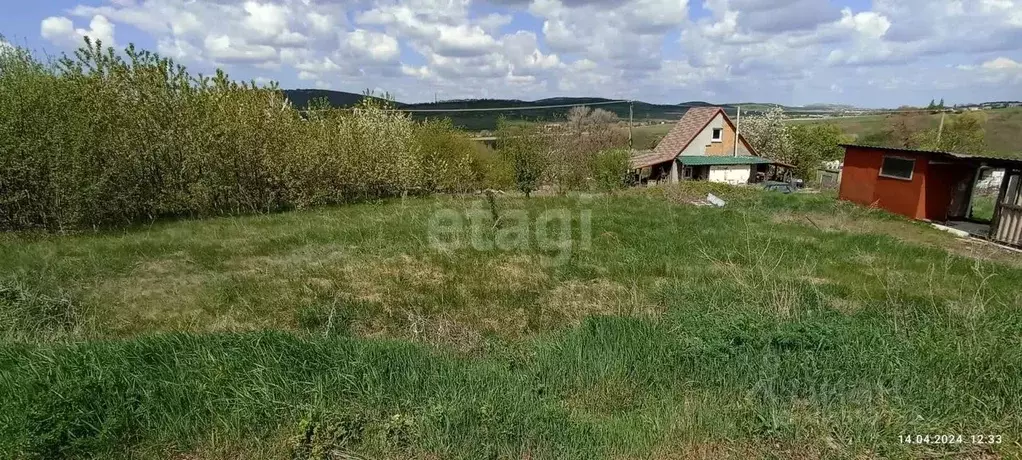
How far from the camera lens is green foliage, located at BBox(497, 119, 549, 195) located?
80.0ft

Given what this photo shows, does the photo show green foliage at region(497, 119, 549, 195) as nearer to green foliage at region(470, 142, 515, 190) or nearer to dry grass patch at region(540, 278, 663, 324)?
green foliage at region(470, 142, 515, 190)

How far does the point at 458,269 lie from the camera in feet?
25.1

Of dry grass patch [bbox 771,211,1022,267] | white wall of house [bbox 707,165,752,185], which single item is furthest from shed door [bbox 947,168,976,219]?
white wall of house [bbox 707,165,752,185]

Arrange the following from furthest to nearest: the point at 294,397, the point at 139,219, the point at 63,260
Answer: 1. the point at 139,219
2. the point at 63,260
3. the point at 294,397

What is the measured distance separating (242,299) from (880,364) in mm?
6803

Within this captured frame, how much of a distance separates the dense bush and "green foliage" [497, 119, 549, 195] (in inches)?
299

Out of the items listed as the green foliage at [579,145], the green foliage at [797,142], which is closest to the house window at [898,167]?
the green foliage at [579,145]

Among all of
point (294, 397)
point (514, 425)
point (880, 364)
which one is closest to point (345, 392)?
point (294, 397)

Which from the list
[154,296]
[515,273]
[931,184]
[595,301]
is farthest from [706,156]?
[154,296]

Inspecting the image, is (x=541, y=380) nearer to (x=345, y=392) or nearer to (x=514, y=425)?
(x=514, y=425)

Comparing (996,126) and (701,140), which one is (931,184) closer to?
(701,140)

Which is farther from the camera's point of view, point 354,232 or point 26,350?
point 354,232

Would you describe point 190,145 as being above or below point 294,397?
above

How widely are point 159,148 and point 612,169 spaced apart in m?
20.2
